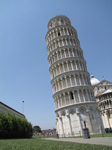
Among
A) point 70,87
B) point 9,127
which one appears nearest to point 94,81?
point 70,87

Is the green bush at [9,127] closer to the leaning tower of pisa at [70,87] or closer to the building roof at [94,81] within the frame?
the leaning tower of pisa at [70,87]

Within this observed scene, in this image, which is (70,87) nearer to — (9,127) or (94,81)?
(9,127)

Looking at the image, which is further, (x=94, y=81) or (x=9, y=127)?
(x=94, y=81)

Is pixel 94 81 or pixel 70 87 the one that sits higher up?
pixel 94 81

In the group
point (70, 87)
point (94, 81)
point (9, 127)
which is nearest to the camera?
point (9, 127)

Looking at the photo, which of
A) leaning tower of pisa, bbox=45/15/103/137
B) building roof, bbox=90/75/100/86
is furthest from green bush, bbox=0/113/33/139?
building roof, bbox=90/75/100/86

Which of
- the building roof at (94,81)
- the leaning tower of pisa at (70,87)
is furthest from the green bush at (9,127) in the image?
the building roof at (94,81)

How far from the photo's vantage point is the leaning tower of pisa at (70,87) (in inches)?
1268

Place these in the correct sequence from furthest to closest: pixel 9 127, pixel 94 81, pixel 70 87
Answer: pixel 94 81 < pixel 70 87 < pixel 9 127

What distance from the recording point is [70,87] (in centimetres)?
3441

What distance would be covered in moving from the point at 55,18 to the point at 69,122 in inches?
1341

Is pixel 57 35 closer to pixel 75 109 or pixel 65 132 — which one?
→ pixel 75 109

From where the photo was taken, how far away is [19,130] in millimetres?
25312

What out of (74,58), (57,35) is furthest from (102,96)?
(57,35)
